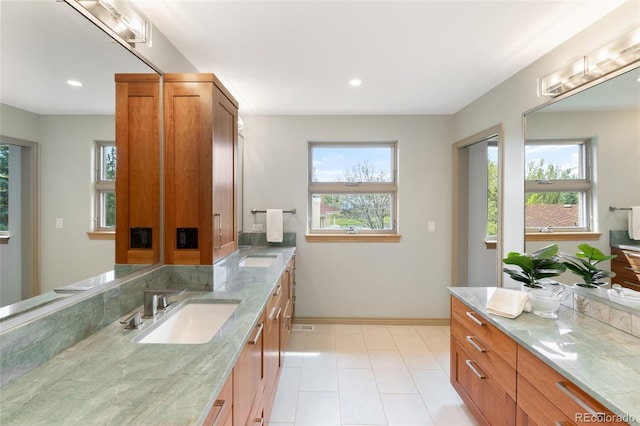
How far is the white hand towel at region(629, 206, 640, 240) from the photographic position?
4.70 ft

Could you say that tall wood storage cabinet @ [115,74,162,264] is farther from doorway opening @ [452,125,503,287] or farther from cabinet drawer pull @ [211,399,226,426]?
doorway opening @ [452,125,503,287]

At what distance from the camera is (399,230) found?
133 inches

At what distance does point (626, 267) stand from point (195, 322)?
231 cm

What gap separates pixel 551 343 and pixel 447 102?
2.45 meters

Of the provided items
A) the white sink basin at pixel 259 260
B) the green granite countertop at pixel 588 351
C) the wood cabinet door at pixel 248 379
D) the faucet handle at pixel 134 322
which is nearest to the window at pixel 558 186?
the green granite countertop at pixel 588 351

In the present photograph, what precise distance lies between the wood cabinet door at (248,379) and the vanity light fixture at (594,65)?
2.32 m

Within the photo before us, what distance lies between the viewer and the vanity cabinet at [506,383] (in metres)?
1.05

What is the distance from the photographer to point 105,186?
1.34 m

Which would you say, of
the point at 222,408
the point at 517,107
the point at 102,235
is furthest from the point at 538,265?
the point at 102,235

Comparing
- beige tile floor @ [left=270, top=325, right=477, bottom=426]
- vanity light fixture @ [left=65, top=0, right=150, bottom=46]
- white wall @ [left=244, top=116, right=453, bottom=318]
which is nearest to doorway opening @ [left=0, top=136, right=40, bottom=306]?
vanity light fixture @ [left=65, top=0, right=150, bottom=46]

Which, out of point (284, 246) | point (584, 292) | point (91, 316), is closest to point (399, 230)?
point (284, 246)

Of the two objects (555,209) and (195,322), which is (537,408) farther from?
(195,322)

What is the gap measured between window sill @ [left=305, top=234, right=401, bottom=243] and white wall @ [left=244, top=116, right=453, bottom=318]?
5 centimetres

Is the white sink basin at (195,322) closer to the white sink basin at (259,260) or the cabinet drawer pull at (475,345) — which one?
the white sink basin at (259,260)
